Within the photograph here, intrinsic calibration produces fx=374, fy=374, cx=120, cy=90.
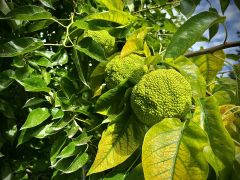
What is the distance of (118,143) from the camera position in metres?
0.96

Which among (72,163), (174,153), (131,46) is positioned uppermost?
(131,46)

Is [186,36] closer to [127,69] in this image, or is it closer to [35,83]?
[127,69]

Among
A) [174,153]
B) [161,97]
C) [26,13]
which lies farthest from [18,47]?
[174,153]

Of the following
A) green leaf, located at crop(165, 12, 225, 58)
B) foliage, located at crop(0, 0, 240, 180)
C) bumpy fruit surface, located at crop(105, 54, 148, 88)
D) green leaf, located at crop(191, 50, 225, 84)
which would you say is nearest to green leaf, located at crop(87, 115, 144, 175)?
foliage, located at crop(0, 0, 240, 180)

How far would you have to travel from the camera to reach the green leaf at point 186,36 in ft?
2.95

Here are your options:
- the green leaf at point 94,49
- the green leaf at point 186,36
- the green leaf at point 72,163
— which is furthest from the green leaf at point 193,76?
the green leaf at point 72,163

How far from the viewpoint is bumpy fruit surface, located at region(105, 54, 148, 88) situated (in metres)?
1.03

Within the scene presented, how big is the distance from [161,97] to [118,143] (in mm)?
165

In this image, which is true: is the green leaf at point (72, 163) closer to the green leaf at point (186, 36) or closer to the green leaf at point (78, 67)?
the green leaf at point (78, 67)

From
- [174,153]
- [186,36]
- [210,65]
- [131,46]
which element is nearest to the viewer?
[174,153]

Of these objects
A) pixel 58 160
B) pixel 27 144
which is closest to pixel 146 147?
pixel 58 160

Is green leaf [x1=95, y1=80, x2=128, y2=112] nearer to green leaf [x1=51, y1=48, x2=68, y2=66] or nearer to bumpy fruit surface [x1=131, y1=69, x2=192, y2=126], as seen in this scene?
bumpy fruit surface [x1=131, y1=69, x2=192, y2=126]

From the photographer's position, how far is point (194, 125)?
825mm

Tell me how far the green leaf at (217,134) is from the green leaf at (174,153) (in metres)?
0.05
